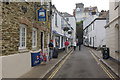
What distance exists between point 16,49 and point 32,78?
164cm

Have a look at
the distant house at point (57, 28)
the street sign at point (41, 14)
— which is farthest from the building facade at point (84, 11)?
the street sign at point (41, 14)

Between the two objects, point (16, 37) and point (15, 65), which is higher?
point (16, 37)

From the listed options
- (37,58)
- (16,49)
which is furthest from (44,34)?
(16,49)

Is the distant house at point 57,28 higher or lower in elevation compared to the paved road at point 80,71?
higher

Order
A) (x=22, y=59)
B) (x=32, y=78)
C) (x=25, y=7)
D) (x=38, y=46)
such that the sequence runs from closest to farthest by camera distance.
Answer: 1. (x=32, y=78)
2. (x=22, y=59)
3. (x=25, y=7)
4. (x=38, y=46)

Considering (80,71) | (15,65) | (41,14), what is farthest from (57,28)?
(15,65)

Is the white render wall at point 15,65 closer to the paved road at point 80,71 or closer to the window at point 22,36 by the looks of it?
the window at point 22,36

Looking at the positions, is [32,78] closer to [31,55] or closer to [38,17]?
[31,55]

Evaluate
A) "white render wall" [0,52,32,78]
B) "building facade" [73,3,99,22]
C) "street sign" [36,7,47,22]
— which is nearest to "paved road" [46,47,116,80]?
"white render wall" [0,52,32,78]

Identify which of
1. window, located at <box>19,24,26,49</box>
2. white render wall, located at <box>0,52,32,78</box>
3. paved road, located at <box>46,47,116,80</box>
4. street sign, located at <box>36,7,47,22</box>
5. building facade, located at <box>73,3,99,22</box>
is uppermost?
building facade, located at <box>73,3,99,22</box>

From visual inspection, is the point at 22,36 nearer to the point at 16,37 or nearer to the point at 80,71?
the point at 16,37

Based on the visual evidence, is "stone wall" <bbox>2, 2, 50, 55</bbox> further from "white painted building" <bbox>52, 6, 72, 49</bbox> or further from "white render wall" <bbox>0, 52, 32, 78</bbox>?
"white painted building" <bbox>52, 6, 72, 49</bbox>

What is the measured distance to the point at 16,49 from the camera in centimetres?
747

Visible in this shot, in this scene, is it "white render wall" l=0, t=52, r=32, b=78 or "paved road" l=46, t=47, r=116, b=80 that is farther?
"paved road" l=46, t=47, r=116, b=80
